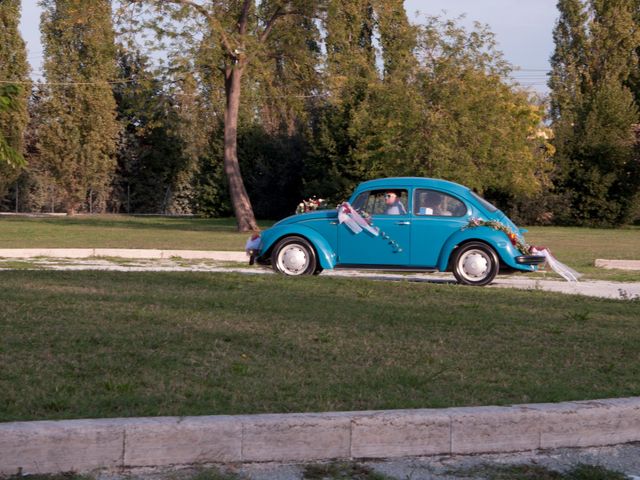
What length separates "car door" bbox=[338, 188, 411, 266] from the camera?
15.9 m

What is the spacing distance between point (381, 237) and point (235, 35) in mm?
21735

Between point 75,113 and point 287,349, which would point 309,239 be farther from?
point 75,113

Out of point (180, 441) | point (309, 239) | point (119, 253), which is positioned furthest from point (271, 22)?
point (180, 441)

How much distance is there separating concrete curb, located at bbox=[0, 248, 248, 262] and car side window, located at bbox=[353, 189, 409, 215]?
6733mm

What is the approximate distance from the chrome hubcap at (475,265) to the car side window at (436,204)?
2.32 ft

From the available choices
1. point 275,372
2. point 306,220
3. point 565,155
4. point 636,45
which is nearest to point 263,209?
point 565,155

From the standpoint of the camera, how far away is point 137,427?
5352mm

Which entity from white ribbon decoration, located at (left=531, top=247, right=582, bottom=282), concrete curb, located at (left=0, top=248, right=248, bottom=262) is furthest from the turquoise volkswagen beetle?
concrete curb, located at (left=0, top=248, right=248, bottom=262)

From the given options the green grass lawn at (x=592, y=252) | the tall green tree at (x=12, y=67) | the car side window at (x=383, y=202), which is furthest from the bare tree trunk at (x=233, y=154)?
the car side window at (x=383, y=202)

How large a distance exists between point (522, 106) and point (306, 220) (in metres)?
28.7

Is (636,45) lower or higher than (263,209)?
higher

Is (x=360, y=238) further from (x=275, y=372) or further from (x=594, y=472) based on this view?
(x=594, y=472)

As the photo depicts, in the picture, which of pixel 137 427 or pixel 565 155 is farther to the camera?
pixel 565 155

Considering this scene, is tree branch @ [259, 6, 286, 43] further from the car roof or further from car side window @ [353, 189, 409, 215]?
car side window @ [353, 189, 409, 215]
